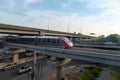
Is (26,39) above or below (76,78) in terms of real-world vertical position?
above

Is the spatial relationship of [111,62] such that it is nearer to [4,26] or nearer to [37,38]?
[37,38]

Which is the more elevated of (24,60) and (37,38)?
(37,38)

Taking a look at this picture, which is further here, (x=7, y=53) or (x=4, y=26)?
(x=7, y=53)

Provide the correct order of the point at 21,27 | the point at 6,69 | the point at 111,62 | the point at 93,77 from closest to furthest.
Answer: the point at 111,62 < the point at 93,77 < the point at 6,69 < the point at 21,27

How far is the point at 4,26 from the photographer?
52.3 meters

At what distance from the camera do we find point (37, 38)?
48.7 meters

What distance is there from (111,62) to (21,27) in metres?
45.8

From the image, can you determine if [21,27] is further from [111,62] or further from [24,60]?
[111,62]

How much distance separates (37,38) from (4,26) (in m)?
13.1

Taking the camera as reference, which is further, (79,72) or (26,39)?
(26,39)

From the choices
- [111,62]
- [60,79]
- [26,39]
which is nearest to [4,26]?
[26,39]

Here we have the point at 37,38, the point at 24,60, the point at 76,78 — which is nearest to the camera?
the point at 76,78

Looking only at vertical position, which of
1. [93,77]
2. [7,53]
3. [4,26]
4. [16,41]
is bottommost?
[93,77]

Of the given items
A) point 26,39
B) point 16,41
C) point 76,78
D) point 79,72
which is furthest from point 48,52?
point 16,41
